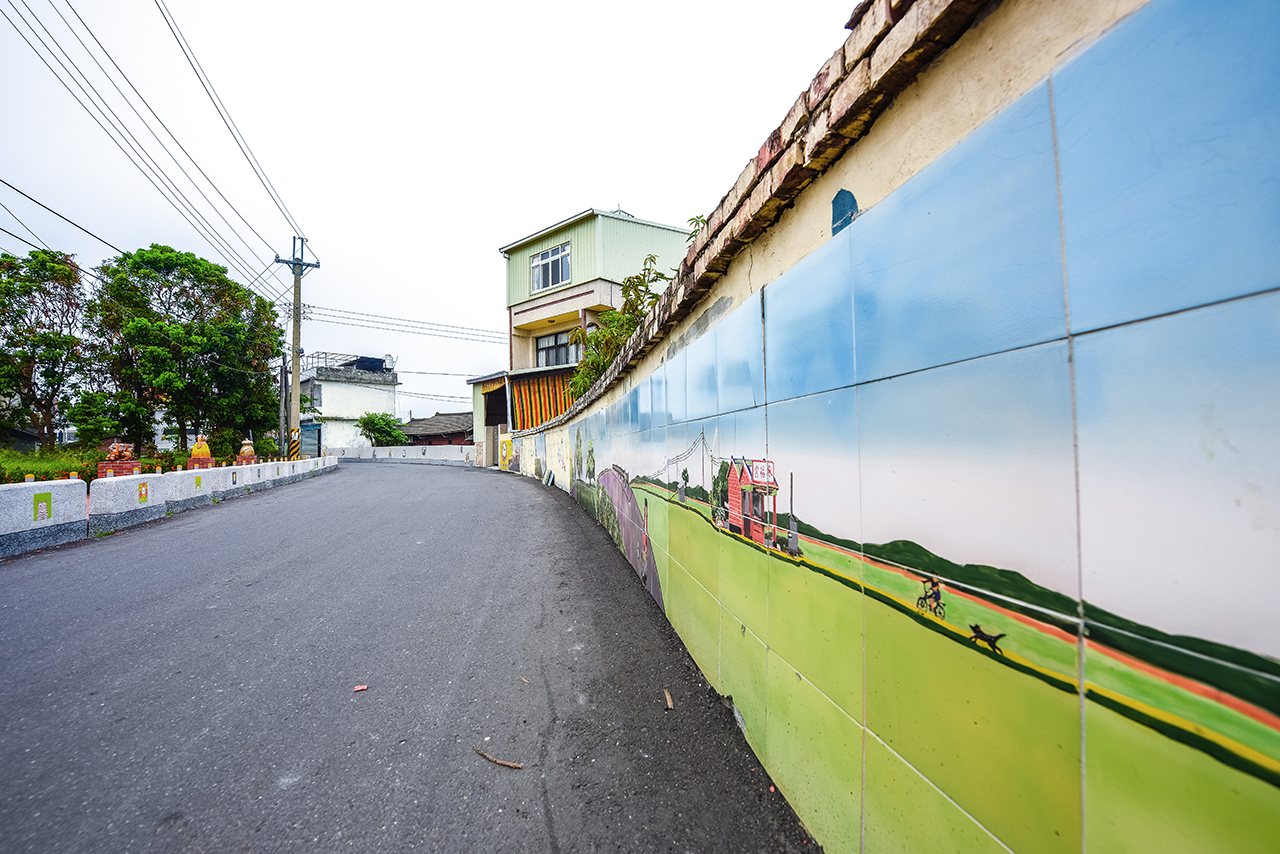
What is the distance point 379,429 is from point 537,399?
26.1 m

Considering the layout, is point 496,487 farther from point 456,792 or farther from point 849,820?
point 849,820

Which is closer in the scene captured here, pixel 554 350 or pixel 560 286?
pixel 560 286

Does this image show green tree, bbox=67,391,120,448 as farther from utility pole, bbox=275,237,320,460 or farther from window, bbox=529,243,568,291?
window, bbox=529,243,568,291

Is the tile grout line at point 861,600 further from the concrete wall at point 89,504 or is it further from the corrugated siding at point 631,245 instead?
the corrugated siding at point 631,245

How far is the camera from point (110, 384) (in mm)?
20344

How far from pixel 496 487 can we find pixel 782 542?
12518mm

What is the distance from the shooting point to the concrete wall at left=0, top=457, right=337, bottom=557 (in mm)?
5785

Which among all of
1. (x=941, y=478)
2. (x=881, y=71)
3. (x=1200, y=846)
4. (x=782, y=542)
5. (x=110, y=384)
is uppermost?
(x=110, y=384)

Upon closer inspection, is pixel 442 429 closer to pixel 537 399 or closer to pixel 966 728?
pixel 537 399

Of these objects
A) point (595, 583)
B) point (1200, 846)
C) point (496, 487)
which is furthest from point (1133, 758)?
point (496, 487)

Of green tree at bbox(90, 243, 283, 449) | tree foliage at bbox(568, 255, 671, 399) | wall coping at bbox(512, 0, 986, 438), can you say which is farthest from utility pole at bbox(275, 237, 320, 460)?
wall coping at bbox(512, 0, 986, 438)

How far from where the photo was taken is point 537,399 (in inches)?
877

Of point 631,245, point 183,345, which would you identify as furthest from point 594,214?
point 183,345

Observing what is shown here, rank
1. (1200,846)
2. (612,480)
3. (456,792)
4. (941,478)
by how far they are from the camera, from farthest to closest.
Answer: (612,480) < (456,792) < (941,478) < (1200,846)
